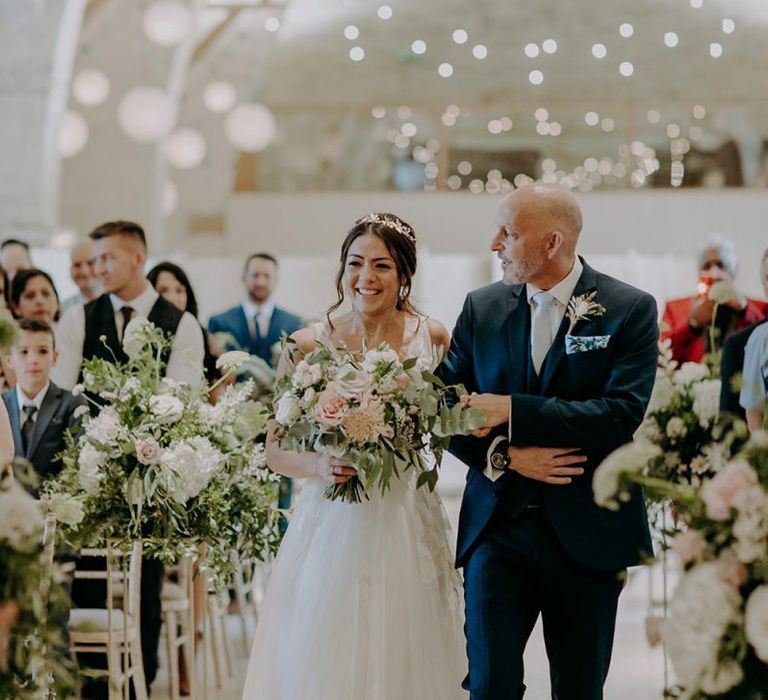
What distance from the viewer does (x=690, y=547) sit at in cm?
248

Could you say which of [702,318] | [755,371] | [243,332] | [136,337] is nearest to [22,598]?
[136,337]

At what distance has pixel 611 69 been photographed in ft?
55.7

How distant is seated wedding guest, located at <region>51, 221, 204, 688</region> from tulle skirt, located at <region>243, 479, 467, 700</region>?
1684 millimetres

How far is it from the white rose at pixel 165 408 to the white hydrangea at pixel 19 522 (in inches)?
93.5

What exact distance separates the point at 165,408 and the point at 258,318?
4.12 metres

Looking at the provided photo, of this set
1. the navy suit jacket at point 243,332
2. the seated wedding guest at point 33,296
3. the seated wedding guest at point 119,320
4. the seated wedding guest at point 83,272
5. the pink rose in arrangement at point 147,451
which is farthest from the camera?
the navy suit jacket at point 243,332

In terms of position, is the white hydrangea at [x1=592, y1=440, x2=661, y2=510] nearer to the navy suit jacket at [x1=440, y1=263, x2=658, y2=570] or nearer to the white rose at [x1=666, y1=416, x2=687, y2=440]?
the navy suit jacket at [x1=440, y1=263, x2=658, y2=570]

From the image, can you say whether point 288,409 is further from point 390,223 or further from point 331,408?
point 390,223

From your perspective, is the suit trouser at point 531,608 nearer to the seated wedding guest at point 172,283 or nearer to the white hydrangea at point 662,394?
the white hydrangea at point 662,394

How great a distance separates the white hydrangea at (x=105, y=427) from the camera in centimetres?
482

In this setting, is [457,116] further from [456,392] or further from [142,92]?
[456,392]

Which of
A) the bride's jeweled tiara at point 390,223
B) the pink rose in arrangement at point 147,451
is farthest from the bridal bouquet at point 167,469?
the bride's jeweled tiara at point 390,223

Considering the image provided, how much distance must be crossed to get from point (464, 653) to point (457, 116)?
459 inches

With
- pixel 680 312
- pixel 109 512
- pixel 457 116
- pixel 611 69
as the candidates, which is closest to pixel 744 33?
pixel 611 69
